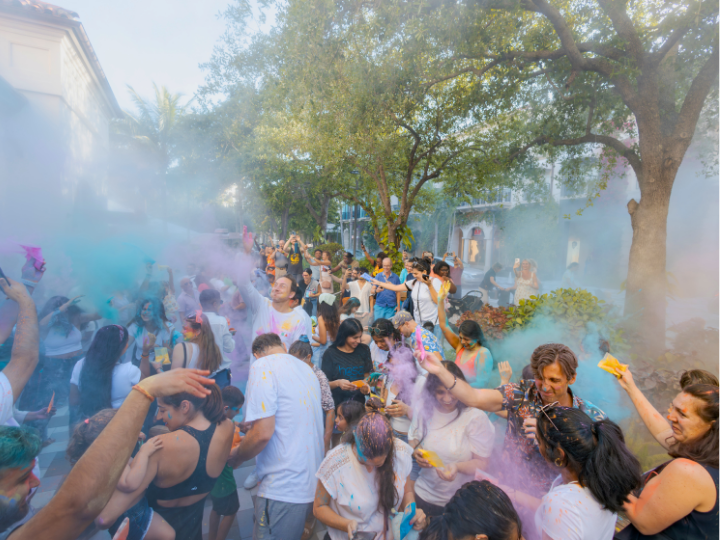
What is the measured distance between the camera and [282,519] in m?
2.22

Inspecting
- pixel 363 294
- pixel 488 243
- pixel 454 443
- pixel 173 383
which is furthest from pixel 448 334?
pixel 488 243

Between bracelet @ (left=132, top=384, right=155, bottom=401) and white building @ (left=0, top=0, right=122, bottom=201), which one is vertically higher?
white building @ (left=0, top=0, right=122, bottom=201)

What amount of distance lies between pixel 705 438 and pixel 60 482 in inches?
175

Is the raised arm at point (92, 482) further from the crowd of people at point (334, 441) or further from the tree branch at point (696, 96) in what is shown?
the tree branch at point (696, 96)

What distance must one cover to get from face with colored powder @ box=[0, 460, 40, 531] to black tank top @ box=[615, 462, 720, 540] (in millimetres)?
2771

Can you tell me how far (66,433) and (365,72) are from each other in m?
6.54

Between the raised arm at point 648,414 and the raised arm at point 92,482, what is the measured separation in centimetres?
250

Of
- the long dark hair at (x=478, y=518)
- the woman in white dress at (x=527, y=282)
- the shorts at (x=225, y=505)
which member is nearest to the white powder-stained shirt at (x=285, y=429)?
the shorts at (x=225, y=505)

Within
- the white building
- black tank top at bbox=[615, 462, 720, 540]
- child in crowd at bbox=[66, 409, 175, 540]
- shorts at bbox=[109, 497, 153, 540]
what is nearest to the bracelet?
child in crowd at bbox=[66, 409, 175, 540]

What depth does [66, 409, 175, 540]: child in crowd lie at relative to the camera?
5.93ft

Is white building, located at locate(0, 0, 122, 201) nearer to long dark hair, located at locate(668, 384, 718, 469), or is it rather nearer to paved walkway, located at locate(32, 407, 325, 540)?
paved walkway, located at locate(32, 407, 325, 540)

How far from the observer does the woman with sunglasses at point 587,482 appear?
152cm

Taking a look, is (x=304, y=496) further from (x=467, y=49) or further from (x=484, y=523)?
(x=467, y=49)

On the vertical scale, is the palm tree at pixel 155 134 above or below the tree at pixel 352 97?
below
